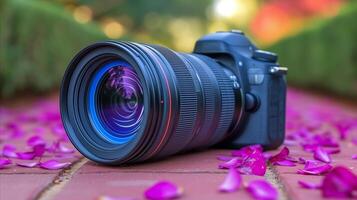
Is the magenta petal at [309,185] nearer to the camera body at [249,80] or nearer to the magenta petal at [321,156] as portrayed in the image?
the magenta petal at [321,156]

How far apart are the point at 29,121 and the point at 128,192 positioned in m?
2.12

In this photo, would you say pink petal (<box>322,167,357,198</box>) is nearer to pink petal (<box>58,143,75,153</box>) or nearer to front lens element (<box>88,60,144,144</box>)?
front lens element (<box>88,60,144,144</box>)

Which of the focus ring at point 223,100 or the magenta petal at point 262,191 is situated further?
the focus ring at point 223,100

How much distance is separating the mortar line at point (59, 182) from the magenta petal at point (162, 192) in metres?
0.20

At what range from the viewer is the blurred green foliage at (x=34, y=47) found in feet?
15.1

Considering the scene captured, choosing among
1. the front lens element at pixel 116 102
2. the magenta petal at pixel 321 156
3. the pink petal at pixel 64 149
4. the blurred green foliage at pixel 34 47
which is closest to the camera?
the front lens element at pixel 116 102

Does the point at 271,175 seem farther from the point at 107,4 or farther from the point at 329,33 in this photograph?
the point at 107,4

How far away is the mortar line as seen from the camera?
1191 millimetres

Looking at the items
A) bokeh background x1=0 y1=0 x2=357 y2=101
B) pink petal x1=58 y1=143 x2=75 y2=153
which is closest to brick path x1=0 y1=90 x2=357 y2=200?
pink petal x1=58 y1=143 x2=75 y2=153

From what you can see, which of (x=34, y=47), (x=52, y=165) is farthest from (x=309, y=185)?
(x=34, y=47)

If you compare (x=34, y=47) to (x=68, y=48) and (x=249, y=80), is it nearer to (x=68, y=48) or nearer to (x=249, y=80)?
(x=68, y=48)

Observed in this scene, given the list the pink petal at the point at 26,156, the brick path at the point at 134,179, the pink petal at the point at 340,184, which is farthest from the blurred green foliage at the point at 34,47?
the pink petal at the point at 340,184

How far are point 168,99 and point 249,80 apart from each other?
0.51 m

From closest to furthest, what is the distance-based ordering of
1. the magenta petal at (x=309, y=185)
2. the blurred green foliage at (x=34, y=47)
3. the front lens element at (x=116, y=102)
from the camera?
the magenta petal at (x=309, y=185)
the front lens element at (x=116, y=102)
the blurred green foliage at (x=34, y=47)
